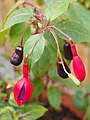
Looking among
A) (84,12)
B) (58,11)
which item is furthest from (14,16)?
(84,12)

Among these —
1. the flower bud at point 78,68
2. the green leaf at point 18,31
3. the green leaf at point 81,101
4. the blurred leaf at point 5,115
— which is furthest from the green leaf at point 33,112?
the green leaf at point 81,101

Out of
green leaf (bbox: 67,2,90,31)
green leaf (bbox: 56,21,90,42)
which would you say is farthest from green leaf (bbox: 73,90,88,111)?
green leaf (bbox: 56,21,90,42)

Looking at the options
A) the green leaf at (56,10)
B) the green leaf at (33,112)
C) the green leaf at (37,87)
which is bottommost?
the green leaf at (37,87)

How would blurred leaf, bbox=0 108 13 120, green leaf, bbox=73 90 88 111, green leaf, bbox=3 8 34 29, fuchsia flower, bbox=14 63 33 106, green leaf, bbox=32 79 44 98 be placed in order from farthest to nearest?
green leaf, bbox=73 90 88 111 < green leaf, bbox=32 79 44 98 < blurred leaf, bbox=0 108 13 120 < green leaf, bbox=3 8 34 29 < fuchsia flower, bbox=14 63 33 106

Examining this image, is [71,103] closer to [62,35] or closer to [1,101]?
[1,101]

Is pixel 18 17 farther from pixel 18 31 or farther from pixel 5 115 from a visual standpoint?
pixel 5 115

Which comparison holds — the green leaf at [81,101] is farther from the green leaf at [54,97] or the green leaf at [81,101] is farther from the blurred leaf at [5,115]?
the blurred leaf at [5,115]

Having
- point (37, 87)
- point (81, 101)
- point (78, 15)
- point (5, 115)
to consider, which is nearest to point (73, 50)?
point (5, 115)

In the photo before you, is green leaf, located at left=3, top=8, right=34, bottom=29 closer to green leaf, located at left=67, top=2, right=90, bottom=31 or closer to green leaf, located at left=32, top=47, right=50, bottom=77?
green leaf, located at left=32, top=47, right=50, bottom=77
